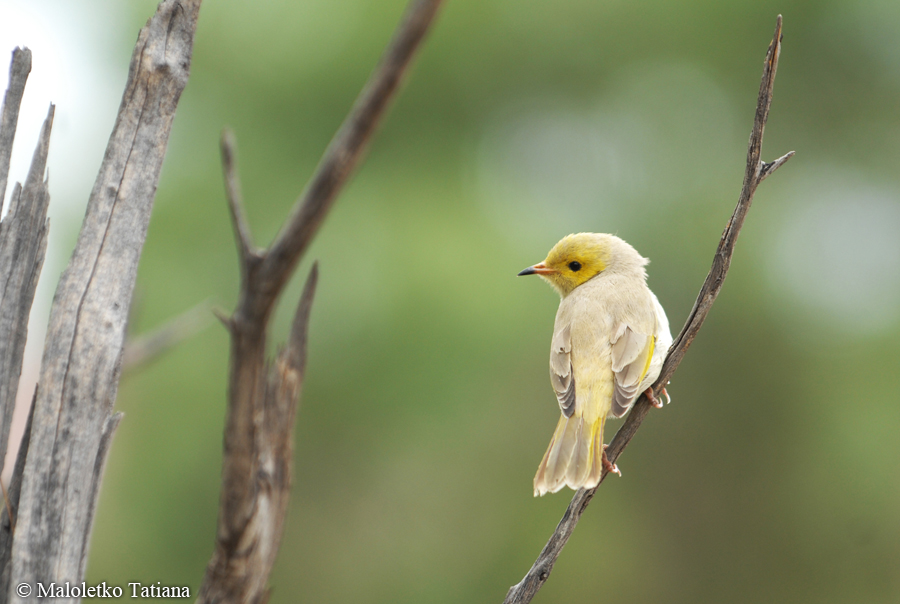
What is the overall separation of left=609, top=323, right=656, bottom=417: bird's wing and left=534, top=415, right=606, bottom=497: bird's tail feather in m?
0.10

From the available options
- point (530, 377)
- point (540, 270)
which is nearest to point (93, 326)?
point (540, 270)

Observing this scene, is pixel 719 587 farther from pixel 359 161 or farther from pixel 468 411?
pixel 359 161

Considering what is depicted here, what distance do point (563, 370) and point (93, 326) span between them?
165 centimetres

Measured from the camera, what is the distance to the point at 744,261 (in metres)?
6.32

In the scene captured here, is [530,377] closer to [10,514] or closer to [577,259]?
[577,259]

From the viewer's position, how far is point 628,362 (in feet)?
8.31

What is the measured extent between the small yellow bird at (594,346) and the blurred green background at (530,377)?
2.55 metres

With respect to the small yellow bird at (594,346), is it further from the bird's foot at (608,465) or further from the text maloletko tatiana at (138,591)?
the text maloletko tatiana at (138,591)

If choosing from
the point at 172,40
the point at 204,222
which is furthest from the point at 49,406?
the point at 204,222

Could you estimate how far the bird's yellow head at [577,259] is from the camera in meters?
3.15

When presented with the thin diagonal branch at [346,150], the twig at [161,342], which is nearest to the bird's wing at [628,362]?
the twig at [161,342]

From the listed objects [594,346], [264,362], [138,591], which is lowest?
[138,591]

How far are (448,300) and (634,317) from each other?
10.8 feet

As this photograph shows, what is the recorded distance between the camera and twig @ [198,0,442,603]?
928 mm
